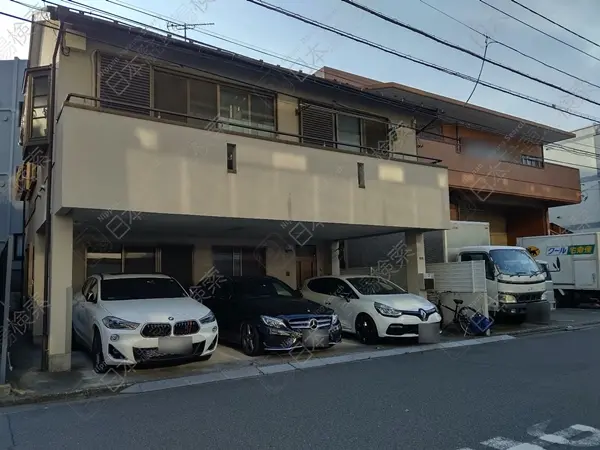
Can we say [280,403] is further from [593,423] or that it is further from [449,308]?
[449,308]

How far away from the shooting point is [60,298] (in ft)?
29.4

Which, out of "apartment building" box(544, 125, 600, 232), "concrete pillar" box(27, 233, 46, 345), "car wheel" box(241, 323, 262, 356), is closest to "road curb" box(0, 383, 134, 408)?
"car wheel" box(241, 323, 262, 356)

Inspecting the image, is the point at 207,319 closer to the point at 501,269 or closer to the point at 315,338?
the point at 315,338

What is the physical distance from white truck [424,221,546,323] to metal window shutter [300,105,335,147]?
446 centimetres

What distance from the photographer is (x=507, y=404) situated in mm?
6113

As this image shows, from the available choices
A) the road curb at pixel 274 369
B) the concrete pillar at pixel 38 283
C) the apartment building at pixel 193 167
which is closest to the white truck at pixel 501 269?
the apartment building at pixel 193 167

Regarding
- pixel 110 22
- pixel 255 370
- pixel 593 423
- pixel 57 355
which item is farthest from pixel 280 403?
pixel 110 22

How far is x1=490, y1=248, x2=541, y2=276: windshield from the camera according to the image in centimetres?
1448

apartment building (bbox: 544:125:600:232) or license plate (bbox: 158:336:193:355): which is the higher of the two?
apartment building (bbox: 544:125:600:232)

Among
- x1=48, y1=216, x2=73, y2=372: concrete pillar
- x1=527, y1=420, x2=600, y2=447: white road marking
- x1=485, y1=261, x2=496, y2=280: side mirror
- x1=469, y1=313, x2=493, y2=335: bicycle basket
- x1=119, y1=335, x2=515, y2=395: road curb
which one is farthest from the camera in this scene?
x1=485, y1=261, x2=496, y2=280: side mirror

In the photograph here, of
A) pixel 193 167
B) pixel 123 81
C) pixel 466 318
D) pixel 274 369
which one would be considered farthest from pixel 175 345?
pixel 466 318

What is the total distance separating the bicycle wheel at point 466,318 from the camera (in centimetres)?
1282

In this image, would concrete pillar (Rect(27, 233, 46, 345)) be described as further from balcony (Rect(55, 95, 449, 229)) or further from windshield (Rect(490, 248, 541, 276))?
windshield (Rect(490, 248, 541, 276))

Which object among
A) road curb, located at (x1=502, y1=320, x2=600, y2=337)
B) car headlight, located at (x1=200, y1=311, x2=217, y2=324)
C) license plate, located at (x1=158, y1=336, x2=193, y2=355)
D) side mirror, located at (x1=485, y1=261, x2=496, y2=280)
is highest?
side mirror, located at (x1=485, y1=261, x2=496, y2=280)
